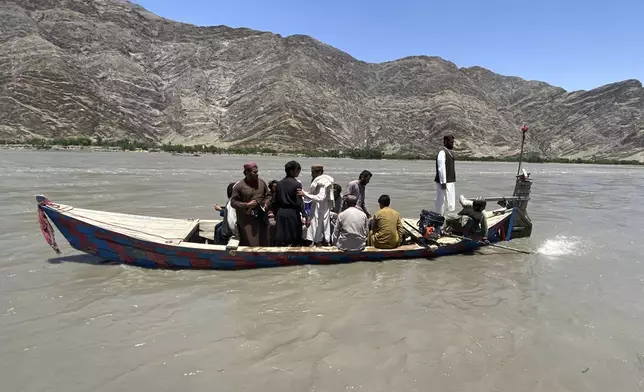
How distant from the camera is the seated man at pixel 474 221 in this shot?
8.55 metres

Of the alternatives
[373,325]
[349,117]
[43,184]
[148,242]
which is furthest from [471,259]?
[349,117]

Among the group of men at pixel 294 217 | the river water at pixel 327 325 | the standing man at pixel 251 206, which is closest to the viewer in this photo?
the river water at pixel 327 325

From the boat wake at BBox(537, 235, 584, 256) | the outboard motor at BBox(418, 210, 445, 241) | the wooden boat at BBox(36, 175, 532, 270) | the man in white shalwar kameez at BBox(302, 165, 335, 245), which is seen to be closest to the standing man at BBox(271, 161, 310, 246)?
the man in white shalwar kameez at BBox(302, 165, 335, 245)

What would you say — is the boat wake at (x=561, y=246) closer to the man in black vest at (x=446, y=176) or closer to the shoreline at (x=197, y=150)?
the man in black vest at (x=446, y=176)

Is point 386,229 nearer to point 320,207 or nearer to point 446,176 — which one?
point 320,207

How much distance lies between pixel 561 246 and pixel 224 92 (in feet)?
278

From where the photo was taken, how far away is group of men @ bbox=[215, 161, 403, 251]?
709cm

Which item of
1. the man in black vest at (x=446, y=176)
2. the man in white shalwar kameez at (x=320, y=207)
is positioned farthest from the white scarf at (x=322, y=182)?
the man in black vest at (x=446, y=176)

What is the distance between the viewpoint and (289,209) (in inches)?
288

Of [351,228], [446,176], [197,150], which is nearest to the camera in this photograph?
[351,228]

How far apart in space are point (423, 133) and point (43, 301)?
85.3 m

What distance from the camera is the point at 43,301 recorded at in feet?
18.8

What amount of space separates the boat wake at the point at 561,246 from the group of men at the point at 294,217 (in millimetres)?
3987

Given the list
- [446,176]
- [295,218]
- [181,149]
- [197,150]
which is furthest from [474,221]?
[197,150]
